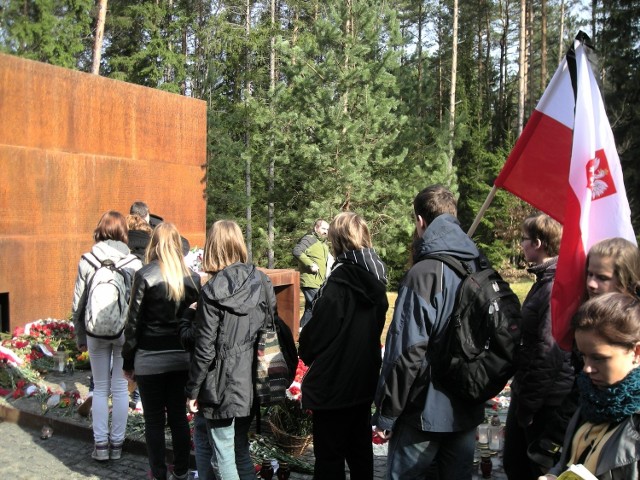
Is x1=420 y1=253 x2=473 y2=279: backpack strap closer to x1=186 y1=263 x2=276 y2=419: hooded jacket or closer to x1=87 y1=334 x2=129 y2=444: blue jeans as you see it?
x1=186 y1=263 x2=276 y2=419: hooded jacket

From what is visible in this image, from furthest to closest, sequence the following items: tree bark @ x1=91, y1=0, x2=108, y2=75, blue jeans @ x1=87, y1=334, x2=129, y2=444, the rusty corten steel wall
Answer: tree bark @ x1=91, y1=0, x2=108, y2=75 → the rusty corten steel wall → blue jeans @ x1=87, y1=334, x2=129, y2=444

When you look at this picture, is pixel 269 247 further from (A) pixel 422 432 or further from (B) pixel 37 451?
(A) pixel 422 432

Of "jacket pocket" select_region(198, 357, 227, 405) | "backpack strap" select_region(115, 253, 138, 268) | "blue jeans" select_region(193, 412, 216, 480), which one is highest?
"backpack strap" select_region(115, 253, 138, 268)

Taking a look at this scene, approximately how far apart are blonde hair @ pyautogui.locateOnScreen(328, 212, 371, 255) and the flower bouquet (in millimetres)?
1546

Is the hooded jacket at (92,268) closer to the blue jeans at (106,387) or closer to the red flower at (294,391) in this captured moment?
the blue jeans at (106,387)

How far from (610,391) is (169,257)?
9.30 ft

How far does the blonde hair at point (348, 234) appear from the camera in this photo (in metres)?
3.73

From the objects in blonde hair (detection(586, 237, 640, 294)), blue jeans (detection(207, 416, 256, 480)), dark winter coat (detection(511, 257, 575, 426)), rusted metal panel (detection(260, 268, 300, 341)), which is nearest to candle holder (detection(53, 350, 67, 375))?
rusted metal panel (detection(260, 268, 300, 341))

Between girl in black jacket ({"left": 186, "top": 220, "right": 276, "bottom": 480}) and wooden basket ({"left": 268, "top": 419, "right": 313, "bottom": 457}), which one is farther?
wooden basket ({"left": 268, "top": 419, "right": 313, "bottom": 457})

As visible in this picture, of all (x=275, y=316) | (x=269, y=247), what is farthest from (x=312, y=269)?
(x=269, y=247)

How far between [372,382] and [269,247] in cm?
1615

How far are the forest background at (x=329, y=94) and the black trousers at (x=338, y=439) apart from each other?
33.6 ft

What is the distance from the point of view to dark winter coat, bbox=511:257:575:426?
305 centimetres

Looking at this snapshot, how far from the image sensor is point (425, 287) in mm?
2941
